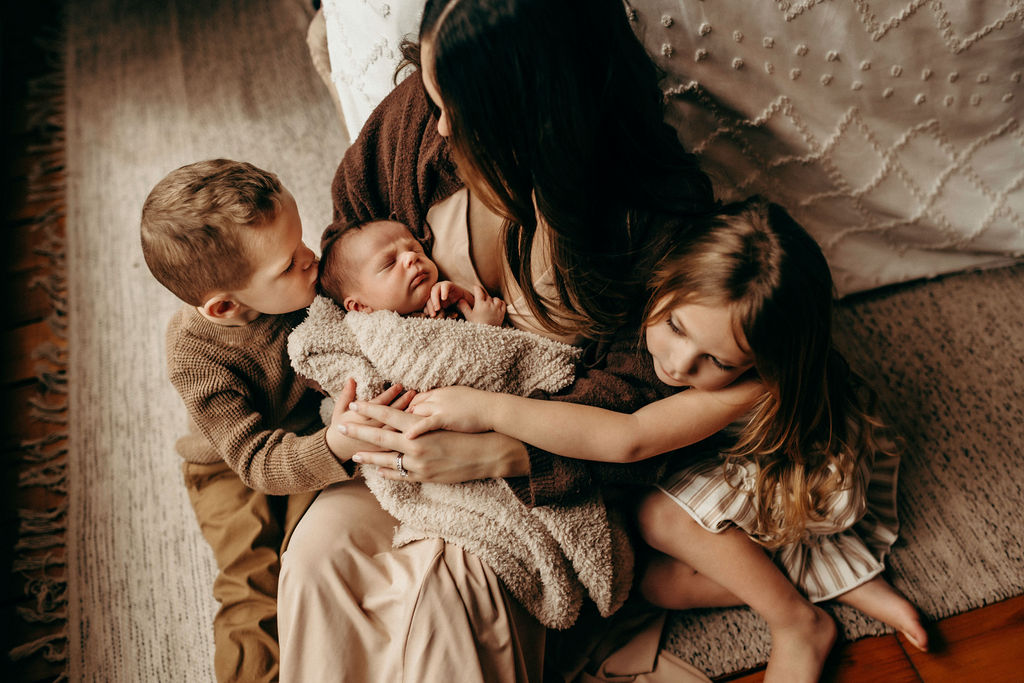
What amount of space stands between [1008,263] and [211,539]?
5.73ft

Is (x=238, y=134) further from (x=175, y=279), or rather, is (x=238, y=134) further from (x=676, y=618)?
(x=676, y=618)

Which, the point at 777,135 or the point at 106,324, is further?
the point at 106,324

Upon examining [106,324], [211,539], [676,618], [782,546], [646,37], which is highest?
[646,37]

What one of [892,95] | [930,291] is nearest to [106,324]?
[892,95]

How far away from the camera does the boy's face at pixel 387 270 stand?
1.01 metres

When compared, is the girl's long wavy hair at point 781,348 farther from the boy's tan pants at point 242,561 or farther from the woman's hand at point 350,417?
the boy's tan pants at point 242,561

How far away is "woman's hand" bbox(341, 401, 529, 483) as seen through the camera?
0.91 m

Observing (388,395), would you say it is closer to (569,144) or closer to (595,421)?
(595,421)

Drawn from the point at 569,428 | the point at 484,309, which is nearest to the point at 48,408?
the point at 484,309

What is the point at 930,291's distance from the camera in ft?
4.88

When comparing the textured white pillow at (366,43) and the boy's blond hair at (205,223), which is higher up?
the textured white pillow at (366,43)

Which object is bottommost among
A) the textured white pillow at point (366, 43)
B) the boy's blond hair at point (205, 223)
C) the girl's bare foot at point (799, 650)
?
the girl's bare foot at point (799, 650)

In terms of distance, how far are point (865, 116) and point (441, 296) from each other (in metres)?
0.86

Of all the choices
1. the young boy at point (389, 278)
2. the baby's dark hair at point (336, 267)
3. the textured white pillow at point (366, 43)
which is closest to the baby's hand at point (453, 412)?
the young boy at point (389, 278)
